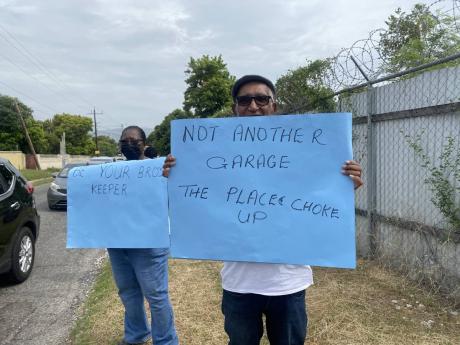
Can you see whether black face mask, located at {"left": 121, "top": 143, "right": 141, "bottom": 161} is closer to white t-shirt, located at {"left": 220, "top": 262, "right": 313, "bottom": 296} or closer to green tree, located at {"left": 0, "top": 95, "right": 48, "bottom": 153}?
white t-shirt, located at {"left": 220, "top": 262, "right": 313, "bottom": 296}

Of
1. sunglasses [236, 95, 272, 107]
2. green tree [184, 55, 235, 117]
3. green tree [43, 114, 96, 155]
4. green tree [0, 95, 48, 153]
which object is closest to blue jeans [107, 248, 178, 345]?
sunglasses [236, 95, 272, 107]

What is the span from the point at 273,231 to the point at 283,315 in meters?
0.38

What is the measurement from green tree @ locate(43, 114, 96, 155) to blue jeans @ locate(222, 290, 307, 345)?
7176cm

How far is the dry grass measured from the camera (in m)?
3.40

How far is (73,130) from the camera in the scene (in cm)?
7112

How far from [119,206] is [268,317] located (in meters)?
1.46

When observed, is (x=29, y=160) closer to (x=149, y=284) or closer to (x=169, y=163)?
(x=149, y=284)

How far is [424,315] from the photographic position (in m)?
3.68

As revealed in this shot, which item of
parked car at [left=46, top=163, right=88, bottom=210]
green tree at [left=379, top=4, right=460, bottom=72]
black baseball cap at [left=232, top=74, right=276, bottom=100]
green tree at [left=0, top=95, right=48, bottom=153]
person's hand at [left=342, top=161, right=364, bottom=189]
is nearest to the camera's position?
person's hand at [left=342, top=161, right=364, bottom=189]

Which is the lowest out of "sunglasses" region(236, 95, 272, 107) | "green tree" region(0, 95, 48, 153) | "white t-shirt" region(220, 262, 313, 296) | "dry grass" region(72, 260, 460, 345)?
"dry grass" region(72, 260, 460, 345)

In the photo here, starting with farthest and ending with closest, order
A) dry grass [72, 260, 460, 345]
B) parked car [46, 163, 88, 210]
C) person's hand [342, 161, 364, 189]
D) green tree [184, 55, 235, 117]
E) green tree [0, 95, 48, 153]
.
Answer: green tree [0, 95, 48, 153] < green tree [184, 55, 235, 117] < parked car [46, 163, 88, 210] < dry grass [72, 260, 460, 345] < person's hand [342, 161, 364, 189]

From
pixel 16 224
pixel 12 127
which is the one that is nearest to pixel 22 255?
pixel 16 224

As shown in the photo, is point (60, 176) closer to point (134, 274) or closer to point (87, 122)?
point (134, 274)

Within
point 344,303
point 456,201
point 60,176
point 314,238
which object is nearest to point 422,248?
point 456,201
